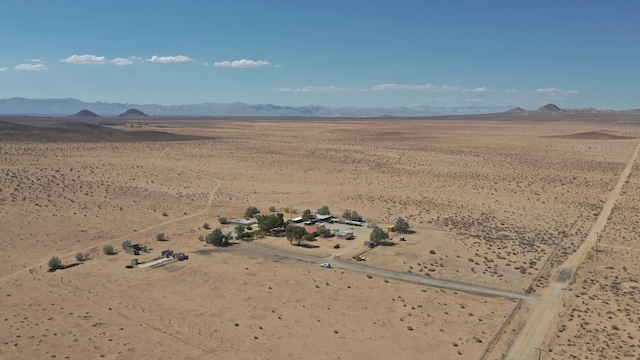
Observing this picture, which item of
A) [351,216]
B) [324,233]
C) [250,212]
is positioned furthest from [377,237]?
→ [250,212]

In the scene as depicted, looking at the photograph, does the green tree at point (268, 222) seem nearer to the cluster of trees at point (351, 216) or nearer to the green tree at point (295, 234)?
the green tree at point (295, 234)

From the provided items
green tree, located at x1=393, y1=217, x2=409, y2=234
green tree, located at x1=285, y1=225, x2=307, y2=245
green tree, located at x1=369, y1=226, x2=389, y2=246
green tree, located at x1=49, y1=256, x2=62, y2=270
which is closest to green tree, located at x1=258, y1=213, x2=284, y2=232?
green tree, located at x1=285, y1=225, x2=307, y2=245

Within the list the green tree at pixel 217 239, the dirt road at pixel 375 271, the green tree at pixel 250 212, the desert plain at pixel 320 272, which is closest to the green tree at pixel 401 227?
the desert plain at pixel 320 272

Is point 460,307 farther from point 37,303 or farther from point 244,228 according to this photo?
point 37,303

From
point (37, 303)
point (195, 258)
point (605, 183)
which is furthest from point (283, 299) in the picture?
point (605, 183)

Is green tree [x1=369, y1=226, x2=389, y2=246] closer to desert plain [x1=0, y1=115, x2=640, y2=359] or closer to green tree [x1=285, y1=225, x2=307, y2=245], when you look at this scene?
desert plain [x1=0, y1=115, x2=640, y2=359]

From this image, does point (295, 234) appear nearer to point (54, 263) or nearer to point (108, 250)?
point (108, 250)

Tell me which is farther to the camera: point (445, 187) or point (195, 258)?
point (445, 187)
